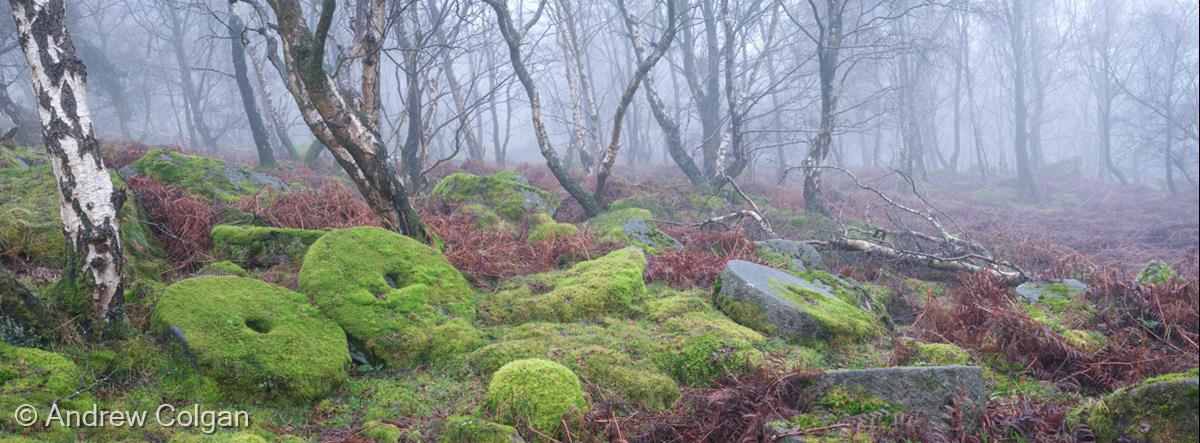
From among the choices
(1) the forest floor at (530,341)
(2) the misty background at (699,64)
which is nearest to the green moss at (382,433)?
(1) the forest floor at (530,341)

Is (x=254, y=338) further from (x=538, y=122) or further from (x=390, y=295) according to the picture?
(x=538, y=122)

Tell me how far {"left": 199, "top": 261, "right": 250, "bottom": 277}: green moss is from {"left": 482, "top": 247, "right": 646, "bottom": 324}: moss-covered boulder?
244 centimetres

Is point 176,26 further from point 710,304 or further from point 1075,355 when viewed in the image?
point 1075,355

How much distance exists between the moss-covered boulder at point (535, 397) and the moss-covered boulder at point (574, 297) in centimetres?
149

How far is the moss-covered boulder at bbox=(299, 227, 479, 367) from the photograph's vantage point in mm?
4934

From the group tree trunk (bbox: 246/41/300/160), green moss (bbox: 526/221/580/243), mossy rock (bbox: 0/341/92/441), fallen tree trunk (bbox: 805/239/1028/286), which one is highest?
tree trunk (bbox: 246/41/300/160)

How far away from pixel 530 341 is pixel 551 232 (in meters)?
3.55

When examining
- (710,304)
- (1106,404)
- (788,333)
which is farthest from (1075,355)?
(710,304)

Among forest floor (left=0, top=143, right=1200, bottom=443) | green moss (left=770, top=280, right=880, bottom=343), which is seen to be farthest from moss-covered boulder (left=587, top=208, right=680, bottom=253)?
green moss (left=770, top=280, right=880, bottom=343)

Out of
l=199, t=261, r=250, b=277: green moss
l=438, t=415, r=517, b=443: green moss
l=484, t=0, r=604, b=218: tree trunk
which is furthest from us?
l=484, t=0, r=604, b=218: tree trunk

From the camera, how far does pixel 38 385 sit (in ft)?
11.9

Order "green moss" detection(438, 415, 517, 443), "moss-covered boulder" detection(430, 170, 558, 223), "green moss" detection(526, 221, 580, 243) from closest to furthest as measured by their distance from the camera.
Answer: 1. "green moss" detection(438, 415, 517, 443)
2. "green moss" detection(526, 221, 580, 243)
3. "moss-covered boulder" detection(430, 170, 558, 223)

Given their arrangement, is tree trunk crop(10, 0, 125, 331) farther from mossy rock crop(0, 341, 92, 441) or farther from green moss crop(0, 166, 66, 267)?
green moss crop(0, 166, 66, 267)

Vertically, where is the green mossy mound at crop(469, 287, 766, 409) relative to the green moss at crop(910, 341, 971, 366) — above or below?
above
